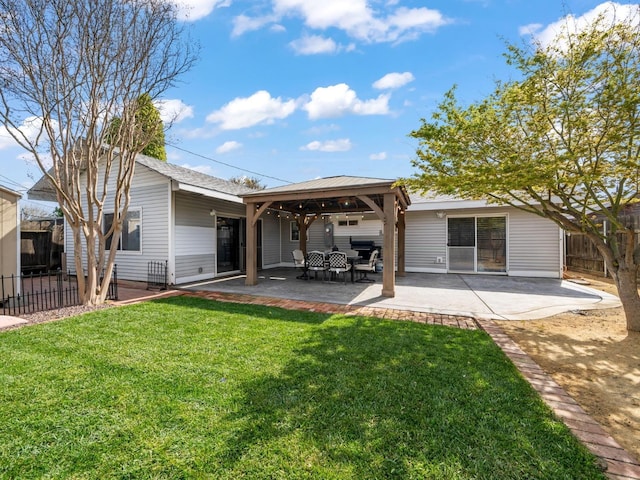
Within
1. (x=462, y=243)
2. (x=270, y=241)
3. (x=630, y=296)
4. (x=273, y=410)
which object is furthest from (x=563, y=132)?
(x=270, y=241)

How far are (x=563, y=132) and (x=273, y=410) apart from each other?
5.35 m

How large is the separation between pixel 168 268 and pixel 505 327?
27.3 ft

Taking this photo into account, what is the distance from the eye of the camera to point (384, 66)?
32.3 ft

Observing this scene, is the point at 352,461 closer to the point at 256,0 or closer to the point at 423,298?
the point at 423,298

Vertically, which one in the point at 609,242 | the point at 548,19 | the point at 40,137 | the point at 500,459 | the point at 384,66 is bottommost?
the point at 500,459

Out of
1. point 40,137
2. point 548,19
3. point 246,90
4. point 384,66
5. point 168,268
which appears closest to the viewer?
point 548,19

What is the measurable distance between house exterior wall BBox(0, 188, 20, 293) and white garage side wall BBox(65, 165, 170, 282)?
2.78 m

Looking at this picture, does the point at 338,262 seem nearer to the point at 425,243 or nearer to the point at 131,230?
the point at 425,243

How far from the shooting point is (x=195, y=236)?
9.55 metres

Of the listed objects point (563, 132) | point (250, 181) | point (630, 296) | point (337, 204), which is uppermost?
point (250, 181)

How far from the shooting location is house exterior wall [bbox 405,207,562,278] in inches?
413

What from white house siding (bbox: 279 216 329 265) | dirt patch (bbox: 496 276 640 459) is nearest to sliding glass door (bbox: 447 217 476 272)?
white house siding (bbox: 279 216 329 265)

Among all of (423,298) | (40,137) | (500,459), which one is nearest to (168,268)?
(40,137)

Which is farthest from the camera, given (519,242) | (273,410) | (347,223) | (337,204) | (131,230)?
(347,223)
